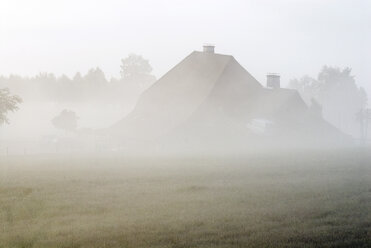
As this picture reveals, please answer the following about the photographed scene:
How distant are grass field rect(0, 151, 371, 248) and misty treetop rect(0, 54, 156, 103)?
81.3 m

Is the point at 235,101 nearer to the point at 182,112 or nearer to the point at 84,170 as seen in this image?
the point at 182,112

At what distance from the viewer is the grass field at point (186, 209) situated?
11641mm

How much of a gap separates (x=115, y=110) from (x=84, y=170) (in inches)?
3524

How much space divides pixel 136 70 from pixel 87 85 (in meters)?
14.3

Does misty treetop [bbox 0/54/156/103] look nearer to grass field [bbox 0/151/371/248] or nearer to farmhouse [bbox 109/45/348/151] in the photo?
farmhouse [bbox 109/45/348/151]

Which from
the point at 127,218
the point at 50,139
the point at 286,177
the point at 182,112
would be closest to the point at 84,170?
the point at 286,177

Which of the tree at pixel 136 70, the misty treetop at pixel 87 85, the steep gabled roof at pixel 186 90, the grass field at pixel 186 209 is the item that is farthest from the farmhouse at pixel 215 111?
the tree at pixel 136 70

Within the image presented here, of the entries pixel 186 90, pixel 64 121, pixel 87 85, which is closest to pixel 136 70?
pixel 87 85

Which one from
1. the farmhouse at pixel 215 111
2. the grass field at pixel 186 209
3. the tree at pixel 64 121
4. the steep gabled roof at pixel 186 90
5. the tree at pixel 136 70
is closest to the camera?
the grass field at pixel 186 209

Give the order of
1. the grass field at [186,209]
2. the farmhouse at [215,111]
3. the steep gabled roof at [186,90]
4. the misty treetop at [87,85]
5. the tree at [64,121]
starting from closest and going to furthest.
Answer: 1. the grass field at [186,209]
2. the farmhouse at [215,111]
3. the steep gabled roof at [186,90]
4. the tree at [64,121]
5. the misty treetop at [87,85]

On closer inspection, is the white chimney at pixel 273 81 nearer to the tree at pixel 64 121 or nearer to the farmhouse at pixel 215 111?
the farmhouse at pixel 215 111

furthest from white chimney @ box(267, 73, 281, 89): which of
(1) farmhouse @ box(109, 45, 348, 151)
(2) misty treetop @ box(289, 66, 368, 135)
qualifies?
(2) misty treetop @ box(289, 66, 368, 135)

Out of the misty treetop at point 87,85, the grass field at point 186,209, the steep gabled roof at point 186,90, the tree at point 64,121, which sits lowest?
the grass field at point 186,209

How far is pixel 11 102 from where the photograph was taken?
3244cm
